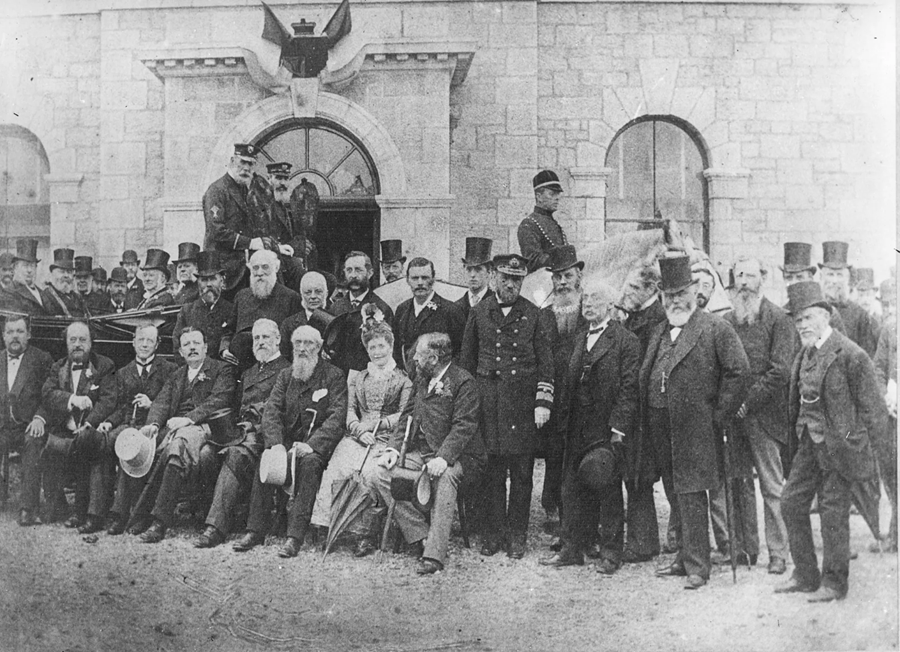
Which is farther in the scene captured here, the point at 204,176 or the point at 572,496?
the point at 204,176

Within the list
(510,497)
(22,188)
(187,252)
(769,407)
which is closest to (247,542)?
(510,497)

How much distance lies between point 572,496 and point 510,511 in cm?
34

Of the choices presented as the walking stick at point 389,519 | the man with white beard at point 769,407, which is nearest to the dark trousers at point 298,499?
the walking stick at point 389,519

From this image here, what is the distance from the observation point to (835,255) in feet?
13.5

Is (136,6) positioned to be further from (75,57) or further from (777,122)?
(777,122)

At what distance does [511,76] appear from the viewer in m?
4.50

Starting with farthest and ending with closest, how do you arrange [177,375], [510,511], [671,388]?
[177,375] → [510,511] → [671,388]

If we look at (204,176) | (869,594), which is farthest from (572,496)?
(204,176)

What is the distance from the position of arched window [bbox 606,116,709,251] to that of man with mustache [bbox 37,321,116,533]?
3007mm

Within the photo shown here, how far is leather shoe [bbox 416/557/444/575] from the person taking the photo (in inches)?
149

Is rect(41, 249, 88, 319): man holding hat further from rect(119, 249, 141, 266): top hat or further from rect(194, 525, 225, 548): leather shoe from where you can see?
rect(194, 525, 225, 548): leather shoe

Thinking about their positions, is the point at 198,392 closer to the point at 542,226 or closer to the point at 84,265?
the point at 84,265

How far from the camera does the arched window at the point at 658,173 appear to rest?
4.52 meters

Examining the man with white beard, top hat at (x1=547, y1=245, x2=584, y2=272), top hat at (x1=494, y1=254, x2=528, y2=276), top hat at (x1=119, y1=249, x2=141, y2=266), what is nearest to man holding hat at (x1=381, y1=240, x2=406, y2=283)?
top hat at (x1=494, y1=254, x2=528, y2=276)
